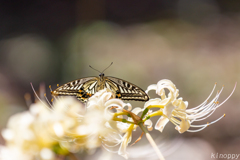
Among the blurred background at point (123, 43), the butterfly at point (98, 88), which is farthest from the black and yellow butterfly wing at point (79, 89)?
the blurred background at point (123, 43)

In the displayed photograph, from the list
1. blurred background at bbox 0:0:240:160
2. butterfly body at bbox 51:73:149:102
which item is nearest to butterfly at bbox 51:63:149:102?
butterfly body at bbox 51:73:149:102

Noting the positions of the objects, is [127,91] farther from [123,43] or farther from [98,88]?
[123,43]

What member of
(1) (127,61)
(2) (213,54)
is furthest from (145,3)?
(2) (213,54)

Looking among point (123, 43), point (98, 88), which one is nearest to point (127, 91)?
point (98, 88)

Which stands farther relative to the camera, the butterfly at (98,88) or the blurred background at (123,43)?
the blurred background at (123,43)

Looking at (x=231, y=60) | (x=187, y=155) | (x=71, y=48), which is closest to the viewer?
(x=187, y=155)

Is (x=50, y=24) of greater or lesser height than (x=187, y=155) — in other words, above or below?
above

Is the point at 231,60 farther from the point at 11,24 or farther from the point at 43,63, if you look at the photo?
the point at 11,24

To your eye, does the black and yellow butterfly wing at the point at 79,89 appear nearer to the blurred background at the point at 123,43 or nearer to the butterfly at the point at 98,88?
the butterfly at the point at 98,88
